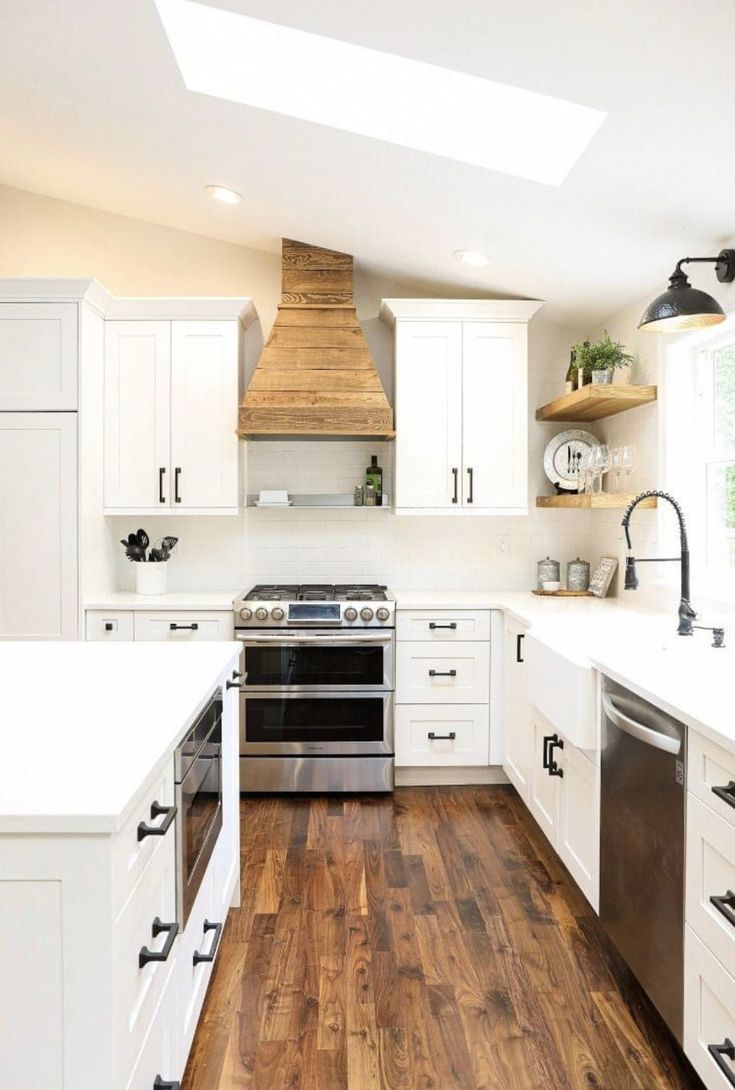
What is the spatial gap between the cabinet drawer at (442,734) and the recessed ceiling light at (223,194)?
2568 millimetres

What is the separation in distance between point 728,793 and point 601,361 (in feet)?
8.17

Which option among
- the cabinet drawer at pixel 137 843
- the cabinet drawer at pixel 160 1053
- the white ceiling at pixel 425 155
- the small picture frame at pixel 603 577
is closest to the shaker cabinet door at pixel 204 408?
the white ceiling at pixel 425 155

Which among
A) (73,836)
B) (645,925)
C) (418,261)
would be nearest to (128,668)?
(73,836)

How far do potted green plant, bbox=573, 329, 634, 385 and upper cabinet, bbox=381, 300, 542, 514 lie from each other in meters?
0.37

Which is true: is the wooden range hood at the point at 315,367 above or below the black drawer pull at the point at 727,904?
above

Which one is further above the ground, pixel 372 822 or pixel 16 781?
pixel 16 781

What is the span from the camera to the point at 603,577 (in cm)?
389

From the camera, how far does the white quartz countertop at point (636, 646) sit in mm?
1700

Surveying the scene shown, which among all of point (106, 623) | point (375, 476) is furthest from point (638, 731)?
point (106, 623)

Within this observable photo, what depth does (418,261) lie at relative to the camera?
3.75m

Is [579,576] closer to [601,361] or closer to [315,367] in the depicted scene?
[601,361]

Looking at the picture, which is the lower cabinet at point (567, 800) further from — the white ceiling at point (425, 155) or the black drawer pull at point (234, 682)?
the white ceiling at point (425, 155)

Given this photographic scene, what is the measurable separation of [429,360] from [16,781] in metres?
3.10

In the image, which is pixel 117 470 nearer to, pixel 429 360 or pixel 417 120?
pixel 429 360
